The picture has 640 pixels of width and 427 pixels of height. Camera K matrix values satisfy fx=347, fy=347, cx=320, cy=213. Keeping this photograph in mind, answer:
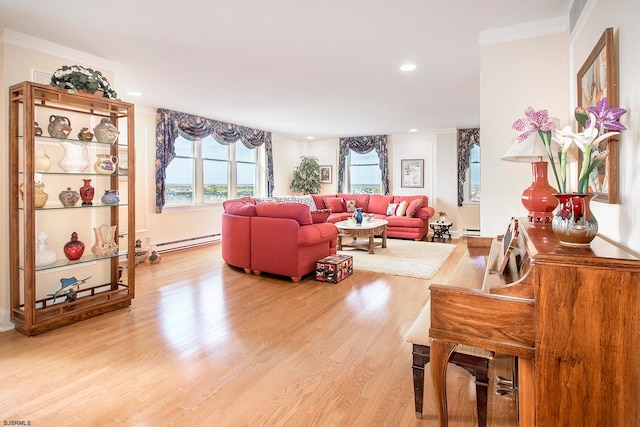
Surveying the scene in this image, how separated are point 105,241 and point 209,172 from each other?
3.99 metres

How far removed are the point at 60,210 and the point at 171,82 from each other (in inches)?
82.7

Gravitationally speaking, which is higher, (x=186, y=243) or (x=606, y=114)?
(x=606, y=114)

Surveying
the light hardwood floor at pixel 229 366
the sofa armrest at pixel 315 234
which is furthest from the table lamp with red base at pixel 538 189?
the sofa armrest at pixel 315 234

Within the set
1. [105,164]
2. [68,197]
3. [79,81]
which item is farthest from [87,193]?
[79,81]

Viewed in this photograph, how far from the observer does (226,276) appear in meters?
4.56

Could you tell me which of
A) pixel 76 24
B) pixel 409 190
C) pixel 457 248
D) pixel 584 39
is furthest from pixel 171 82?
pixel 409 190

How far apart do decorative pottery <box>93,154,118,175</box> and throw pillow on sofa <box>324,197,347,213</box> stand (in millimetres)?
5662

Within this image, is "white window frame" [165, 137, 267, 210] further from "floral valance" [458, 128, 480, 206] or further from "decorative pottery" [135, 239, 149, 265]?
"floral valance" [458, 128, 480, 206]

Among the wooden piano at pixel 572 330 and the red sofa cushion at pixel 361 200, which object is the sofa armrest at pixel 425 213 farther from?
the wooden piano at pixel 572 330

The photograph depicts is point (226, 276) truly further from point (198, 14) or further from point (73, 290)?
point (198, 14)

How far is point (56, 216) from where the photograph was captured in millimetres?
3119

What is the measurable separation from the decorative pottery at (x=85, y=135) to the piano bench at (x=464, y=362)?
3206mm

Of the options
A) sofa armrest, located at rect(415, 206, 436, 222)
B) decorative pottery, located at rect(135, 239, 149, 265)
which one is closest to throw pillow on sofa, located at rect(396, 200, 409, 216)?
sofa armrest, located at rect(415, 206, 436, 222)

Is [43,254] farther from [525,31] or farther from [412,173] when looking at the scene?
[412,173]
